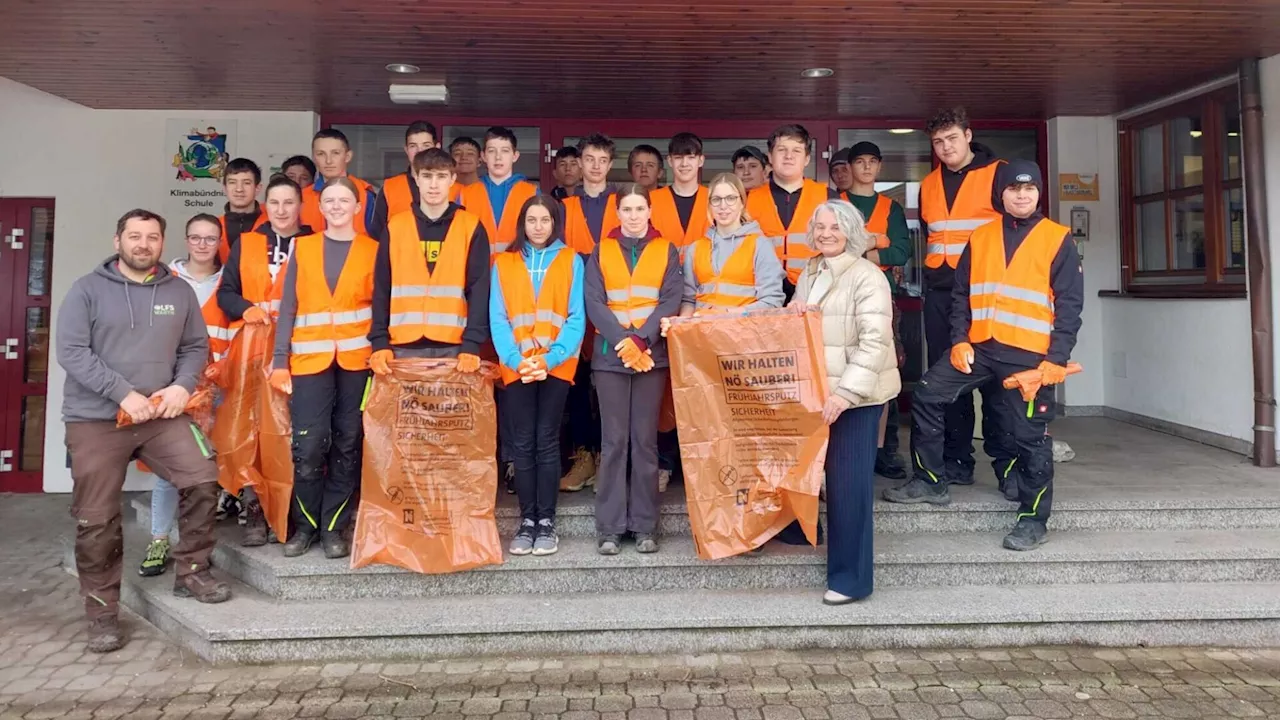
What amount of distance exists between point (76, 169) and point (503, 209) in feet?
14.2

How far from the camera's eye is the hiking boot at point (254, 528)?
4035 mm

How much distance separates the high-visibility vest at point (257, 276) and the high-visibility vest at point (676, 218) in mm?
2096

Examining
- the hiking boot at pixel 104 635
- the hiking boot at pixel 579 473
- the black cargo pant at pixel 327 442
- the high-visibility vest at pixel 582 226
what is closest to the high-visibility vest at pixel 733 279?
the high-visibility vest at pixel 582 226

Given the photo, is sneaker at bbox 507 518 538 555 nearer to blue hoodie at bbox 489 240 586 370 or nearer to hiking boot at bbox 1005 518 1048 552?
blue hoodie at bbox 489 240 586 370

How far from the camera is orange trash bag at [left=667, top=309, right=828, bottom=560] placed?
3.41 meters

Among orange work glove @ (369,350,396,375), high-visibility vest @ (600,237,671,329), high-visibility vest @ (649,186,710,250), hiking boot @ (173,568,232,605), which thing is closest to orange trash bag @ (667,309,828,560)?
high-visibility vest @ (600,237,671,329)

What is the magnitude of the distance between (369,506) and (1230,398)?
6173mm

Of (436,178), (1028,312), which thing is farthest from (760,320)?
(436,178)

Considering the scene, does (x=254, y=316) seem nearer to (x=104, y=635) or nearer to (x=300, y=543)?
(x=300, y=543)

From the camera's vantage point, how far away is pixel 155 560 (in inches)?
162

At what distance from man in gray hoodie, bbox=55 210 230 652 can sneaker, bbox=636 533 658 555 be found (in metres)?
2.01

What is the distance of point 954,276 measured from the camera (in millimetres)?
4270

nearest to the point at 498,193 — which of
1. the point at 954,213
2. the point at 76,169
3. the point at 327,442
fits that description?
the point at 327,442

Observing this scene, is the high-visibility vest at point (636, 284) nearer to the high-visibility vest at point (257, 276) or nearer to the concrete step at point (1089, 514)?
the concrete step at point (1089, 514)
